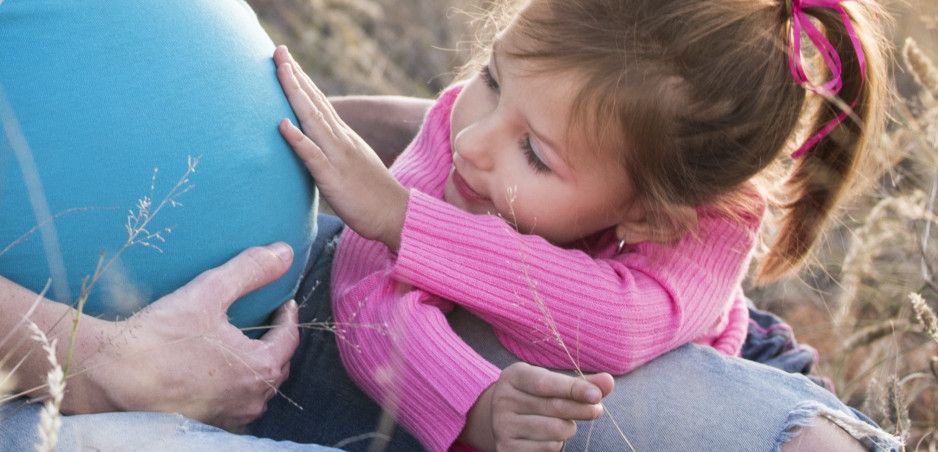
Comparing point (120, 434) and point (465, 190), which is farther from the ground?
point (465, 190)

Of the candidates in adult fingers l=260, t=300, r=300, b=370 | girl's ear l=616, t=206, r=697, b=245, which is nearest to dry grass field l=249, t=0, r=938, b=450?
girl's ear l=616, t=206, r=697, b=245

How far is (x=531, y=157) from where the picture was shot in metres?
2.06

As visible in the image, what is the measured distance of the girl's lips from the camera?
218cm

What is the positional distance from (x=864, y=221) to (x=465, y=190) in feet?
5.24

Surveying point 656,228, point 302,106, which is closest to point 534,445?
point 656,228

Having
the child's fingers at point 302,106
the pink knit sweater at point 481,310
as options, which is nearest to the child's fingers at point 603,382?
the pink knit sweater at point 481,310

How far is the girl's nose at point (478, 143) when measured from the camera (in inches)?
80.2

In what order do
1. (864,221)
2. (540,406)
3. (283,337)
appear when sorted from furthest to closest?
(864,221)
(283,337)
(540,406)

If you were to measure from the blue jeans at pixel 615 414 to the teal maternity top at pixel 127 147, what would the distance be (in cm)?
26

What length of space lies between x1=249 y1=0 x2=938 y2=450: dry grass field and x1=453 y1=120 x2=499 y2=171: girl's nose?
907 millimetres

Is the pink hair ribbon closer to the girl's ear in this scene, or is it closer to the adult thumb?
the girl's ear

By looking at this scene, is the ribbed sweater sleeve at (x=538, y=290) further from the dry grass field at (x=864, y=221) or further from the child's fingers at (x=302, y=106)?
the dry grass field at (x=864, y=221)

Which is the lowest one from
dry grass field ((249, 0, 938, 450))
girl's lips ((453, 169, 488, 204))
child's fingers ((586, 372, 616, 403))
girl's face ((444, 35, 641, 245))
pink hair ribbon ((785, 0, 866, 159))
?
dry grass field ((249, 0, 938, 450))

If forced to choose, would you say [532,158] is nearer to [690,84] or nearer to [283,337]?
[690,84]
